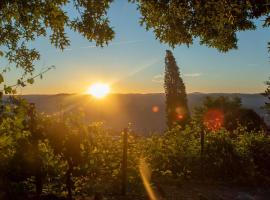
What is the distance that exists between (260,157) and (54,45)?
1013 cm

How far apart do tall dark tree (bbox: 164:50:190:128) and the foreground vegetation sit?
34.2 metres

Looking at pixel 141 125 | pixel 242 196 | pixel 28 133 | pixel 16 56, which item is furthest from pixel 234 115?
pixel 141 125

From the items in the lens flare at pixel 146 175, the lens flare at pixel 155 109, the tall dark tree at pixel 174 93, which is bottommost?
the lens flare at pixel 155 109

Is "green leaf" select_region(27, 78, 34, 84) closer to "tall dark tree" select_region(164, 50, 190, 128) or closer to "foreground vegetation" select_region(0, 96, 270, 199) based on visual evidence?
"foreground vegetation" select_region(0, 96, 270, 199)

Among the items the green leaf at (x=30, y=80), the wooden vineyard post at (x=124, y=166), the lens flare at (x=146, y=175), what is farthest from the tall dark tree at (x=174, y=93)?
the green leaf at (x=30, y=80)

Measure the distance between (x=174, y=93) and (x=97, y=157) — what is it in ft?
136

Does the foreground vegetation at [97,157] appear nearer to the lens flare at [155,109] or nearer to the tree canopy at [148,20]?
the tree canopy at [148,20]

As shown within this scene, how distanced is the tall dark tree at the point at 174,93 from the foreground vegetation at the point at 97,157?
1347 inches

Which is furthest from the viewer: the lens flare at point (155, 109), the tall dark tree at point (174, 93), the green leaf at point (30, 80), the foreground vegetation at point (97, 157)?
the lens flare at point (155, 109)

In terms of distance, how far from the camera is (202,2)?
13.4 metres

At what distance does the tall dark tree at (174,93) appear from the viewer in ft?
179

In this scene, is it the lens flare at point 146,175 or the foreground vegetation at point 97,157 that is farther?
the lens flare at point 146,175

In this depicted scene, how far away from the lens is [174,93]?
55688 mm

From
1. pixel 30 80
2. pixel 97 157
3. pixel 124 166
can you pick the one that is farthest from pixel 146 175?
pixel 30 80
